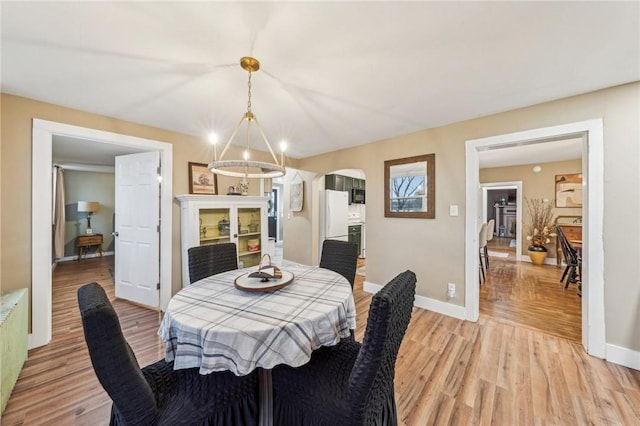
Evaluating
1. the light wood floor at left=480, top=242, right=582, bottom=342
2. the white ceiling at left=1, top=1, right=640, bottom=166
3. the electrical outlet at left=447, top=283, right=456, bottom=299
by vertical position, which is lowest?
the light wood floor at left=480, top=242, right=582, bottom=342

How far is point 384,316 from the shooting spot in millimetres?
966

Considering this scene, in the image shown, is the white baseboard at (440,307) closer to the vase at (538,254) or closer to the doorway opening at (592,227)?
the doorway opening at (592,227)

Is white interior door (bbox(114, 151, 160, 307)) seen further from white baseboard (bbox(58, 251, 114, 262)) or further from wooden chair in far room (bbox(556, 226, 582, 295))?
wooden chair in far room (bbox(556, 226, 582, 295))

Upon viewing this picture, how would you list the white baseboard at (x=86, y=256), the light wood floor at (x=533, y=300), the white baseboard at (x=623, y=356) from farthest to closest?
the white baseboard at (x=86, y=256)
the light wood floor at (x=533, y=300)
the white baseboard at (x=623, y=356)

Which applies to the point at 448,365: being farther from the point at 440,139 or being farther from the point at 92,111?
the point at 92,111

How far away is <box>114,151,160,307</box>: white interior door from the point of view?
3.12 meters

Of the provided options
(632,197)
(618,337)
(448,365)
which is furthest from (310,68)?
(618,337)

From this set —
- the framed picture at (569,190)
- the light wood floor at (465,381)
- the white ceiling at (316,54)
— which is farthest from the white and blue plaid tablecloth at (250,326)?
the framed picture at (569,190)

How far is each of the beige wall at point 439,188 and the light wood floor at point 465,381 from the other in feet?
1.63

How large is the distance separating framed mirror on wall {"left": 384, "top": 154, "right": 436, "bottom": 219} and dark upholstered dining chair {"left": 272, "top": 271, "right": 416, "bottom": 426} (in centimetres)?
218

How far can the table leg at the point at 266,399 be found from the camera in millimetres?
1341

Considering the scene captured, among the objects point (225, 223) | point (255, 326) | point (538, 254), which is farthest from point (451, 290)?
point (538, 254)

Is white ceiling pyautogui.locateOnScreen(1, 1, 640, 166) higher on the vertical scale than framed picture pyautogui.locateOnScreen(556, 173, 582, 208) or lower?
higher

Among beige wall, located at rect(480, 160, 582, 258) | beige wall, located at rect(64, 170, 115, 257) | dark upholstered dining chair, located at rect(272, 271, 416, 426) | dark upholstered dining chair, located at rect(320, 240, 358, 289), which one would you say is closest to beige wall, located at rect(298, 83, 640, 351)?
dark upholstered dining chair, located at rect(320, 240, 358, 289)
